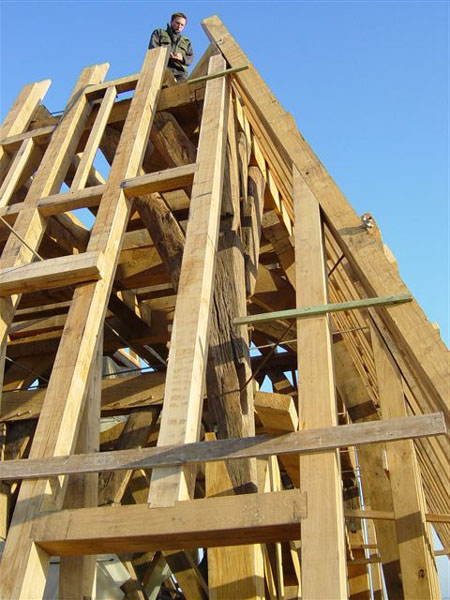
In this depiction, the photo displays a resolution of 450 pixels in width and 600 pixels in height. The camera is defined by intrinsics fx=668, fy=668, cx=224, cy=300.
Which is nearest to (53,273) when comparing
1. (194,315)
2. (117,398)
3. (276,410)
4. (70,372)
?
(70,372)

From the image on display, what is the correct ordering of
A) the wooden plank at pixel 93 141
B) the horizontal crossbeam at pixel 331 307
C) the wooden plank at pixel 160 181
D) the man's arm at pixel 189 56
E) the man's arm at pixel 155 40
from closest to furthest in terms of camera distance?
1. the horizontal crossbeam at pixel 331 307
2. the wooden plank at pixel 160 181
3. the wooden plank at pixel 93 141
4. the man's arm at pixel 155 40
5. the man's arm at pixel 189 56

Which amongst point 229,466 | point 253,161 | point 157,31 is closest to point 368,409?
point 253,161

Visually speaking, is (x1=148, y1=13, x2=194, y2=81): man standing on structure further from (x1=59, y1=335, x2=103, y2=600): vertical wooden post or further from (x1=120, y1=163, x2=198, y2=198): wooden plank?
(x1=59, y1=335, x2=103, y2=600): vertical wooden post

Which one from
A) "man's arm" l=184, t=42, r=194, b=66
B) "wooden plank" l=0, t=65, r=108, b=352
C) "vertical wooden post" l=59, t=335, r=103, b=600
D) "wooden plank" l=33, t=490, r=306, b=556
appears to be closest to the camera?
"wooden plank" l=33, t=490, r=306, b=556

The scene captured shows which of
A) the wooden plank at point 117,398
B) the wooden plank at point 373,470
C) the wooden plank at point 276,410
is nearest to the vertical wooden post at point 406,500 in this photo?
the wooden plank at point 373,470

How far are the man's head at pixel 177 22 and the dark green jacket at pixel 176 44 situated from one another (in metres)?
0.05

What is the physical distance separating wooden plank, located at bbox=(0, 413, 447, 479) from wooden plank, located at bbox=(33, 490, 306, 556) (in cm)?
18

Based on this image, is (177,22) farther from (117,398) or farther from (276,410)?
(276,410)

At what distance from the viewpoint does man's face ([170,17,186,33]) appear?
7320 mm

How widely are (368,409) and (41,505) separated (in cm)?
401

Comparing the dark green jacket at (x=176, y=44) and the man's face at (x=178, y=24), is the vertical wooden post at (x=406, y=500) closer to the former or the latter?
the dark green jacket at (x=176, y=44)

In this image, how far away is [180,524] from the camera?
104 inches

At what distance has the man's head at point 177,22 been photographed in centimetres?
732

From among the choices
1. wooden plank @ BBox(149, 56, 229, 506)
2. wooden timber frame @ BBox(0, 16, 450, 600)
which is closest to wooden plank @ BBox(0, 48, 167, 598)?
wooden timber frame @ BBox(0, 16, 450, 600)
